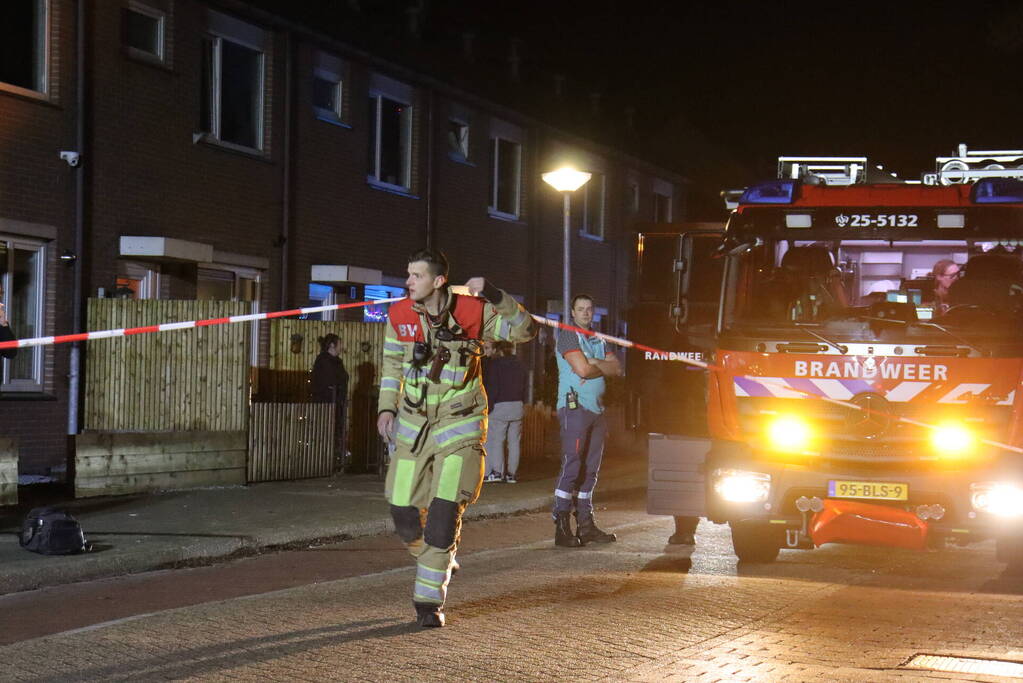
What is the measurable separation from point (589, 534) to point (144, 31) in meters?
10.1

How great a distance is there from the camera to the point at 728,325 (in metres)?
10.2

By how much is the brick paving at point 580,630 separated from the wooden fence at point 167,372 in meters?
5.92

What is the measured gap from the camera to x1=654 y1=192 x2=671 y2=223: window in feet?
118

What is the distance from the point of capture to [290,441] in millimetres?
16281

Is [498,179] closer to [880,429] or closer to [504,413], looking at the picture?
[504,413]

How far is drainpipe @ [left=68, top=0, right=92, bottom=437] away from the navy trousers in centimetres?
771

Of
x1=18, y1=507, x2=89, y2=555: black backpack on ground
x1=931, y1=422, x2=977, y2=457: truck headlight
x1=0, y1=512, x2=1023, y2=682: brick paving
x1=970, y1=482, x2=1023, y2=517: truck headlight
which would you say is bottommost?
x1=0, y1=512, x2=1023, y2=682: brick paving

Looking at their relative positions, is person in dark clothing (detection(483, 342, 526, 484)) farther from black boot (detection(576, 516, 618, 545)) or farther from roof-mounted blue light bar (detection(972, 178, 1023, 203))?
roof-mounted blue light bar (detection(972, 178, 1023, 203))

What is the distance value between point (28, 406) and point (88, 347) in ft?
6.45

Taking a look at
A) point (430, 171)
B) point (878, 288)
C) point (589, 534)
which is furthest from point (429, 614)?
point (430, 171)

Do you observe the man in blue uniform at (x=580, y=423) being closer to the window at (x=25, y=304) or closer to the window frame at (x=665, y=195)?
the window at (x=25, y=304)

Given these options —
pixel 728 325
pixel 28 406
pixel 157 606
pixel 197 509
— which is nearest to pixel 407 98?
pixel 28 406

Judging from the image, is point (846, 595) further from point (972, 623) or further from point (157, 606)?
point (157, 606)

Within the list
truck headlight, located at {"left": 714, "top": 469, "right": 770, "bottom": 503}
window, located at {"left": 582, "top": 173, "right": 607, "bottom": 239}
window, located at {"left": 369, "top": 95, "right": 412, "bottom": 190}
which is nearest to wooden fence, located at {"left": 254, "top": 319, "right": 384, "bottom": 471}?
window, located at {"left": 369, "top": 95, "right": 412, "bottom": 190}
